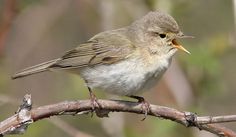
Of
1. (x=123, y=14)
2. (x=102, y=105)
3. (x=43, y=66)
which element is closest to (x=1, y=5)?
(x=123, y=14)

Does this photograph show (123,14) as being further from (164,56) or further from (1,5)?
(164,56)

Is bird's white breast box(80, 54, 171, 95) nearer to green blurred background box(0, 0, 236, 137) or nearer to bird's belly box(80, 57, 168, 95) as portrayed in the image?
bird's belly box(80, 57, 168, 95)

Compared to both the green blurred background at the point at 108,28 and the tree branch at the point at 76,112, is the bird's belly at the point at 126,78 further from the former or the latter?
the tree branch at the point at 76,112

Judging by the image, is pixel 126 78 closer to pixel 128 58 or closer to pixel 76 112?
pixel 128 58

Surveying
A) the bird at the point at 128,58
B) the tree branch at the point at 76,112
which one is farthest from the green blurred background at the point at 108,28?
the tree branch at the point at 76,112

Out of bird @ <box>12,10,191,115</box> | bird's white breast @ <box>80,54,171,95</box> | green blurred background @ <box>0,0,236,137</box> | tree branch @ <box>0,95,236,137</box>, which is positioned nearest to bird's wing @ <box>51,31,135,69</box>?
bird @ <box>12,10,191,115</box>
